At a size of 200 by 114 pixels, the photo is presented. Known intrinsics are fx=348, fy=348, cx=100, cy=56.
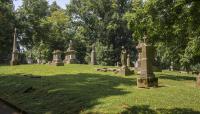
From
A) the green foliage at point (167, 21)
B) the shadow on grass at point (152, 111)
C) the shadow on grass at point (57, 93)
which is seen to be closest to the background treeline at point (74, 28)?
the green foliage at point (167, 21)

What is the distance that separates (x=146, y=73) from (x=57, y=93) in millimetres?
4749

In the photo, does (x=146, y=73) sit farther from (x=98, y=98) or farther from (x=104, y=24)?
(x=104, y=24)

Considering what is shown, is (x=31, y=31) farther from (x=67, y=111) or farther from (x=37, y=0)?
(x=67, y=111)

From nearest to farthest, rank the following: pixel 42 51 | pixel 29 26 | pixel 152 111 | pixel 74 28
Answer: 1. pixel 152 111
2. pixel 42 51
3. pixel 29 26
4. pixel 74 28

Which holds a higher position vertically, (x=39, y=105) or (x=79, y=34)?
(x=79, y=34)

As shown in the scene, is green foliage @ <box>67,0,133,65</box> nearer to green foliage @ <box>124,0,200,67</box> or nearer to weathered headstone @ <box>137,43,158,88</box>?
green foliage @ <box>124,0,200,67</box>

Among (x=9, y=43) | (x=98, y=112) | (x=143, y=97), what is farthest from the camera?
(x=9, y=43)

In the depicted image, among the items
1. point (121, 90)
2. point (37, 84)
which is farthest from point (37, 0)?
point (121, 90)

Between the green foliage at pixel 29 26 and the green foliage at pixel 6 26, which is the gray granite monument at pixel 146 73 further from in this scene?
the green foliage at pixel 29 26

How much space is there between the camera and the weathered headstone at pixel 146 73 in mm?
17922

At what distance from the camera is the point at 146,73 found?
18125 mm

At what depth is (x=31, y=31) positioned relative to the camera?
61.7 metres

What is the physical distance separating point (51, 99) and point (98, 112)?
3.87 m

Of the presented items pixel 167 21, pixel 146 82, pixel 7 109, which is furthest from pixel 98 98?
pixel 167 21
